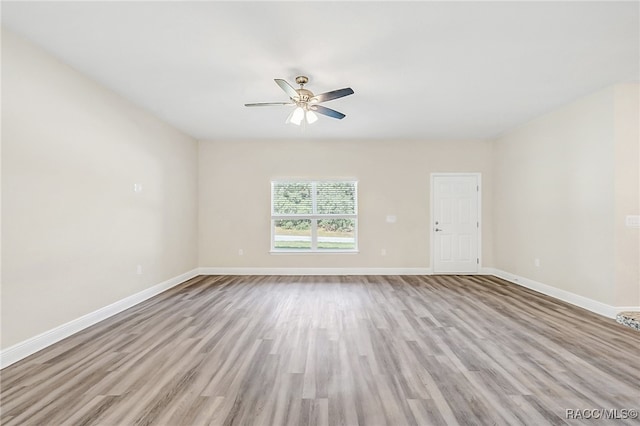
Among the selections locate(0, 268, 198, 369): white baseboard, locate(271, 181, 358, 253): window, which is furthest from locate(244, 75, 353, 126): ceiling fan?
locate(0, 268, 198, 369): white baseboard

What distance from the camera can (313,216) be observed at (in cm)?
598

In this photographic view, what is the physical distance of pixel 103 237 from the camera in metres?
3.40

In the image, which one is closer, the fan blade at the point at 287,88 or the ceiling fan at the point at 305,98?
the fan blade at the point at 287,88

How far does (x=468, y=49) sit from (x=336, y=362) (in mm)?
3036

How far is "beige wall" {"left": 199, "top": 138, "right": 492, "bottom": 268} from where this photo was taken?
588cm

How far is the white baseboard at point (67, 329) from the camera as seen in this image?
2361mm

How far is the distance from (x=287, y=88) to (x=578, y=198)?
4146 millimetres

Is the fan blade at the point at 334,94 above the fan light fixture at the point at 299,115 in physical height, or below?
above

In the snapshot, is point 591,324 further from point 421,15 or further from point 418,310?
point 421,15

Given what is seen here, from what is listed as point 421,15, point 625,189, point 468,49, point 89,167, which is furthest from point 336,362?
point 625,189

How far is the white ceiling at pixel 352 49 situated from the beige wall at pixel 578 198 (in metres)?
0.46

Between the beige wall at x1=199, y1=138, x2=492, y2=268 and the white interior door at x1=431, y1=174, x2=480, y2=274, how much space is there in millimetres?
168

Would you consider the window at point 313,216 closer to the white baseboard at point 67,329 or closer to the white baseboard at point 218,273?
the white baseboard at point 218,273

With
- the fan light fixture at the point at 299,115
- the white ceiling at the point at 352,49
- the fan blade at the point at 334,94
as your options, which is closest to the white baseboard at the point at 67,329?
the white ceiling at the point at 352,49
